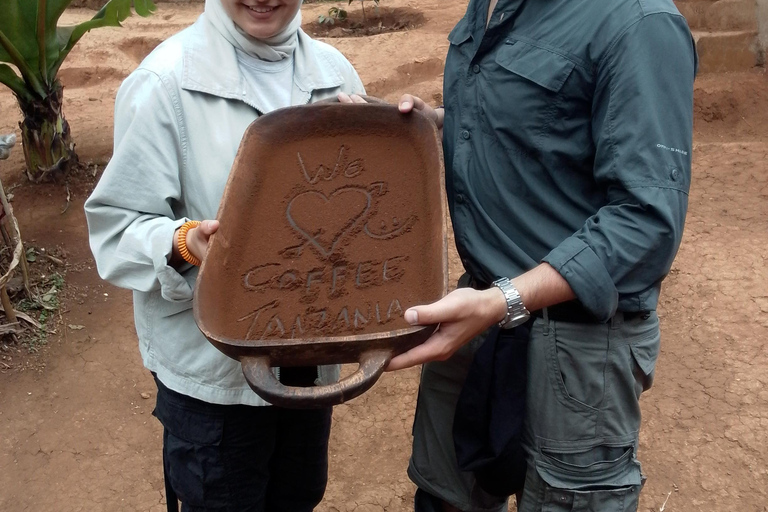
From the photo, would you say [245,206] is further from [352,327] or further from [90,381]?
[90,381]

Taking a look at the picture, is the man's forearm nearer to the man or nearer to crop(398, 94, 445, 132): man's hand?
the man

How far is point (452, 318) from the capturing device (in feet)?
3.88

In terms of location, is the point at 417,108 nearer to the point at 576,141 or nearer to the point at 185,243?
the point at 576,141

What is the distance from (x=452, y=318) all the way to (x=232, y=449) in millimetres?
679

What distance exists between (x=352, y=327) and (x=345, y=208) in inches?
12.2

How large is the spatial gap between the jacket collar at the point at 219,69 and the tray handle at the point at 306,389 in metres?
0.60

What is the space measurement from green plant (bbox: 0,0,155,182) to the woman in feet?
8.48

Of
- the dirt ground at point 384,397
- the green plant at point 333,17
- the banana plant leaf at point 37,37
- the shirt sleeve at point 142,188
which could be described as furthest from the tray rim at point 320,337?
the green plant at point 333,17

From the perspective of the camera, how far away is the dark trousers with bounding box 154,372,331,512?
1.55m

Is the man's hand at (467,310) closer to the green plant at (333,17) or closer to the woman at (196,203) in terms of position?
the woman at (196,203)

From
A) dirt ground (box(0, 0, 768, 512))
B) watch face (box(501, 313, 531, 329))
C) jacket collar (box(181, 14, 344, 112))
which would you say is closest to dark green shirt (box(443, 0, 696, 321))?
watch face (box(501, 313, 531, 329))

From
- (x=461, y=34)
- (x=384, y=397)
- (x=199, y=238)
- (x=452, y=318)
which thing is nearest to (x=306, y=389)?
(x=452, y=318)

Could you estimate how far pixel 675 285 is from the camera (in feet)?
11.4

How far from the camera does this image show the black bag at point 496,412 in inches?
57.4
